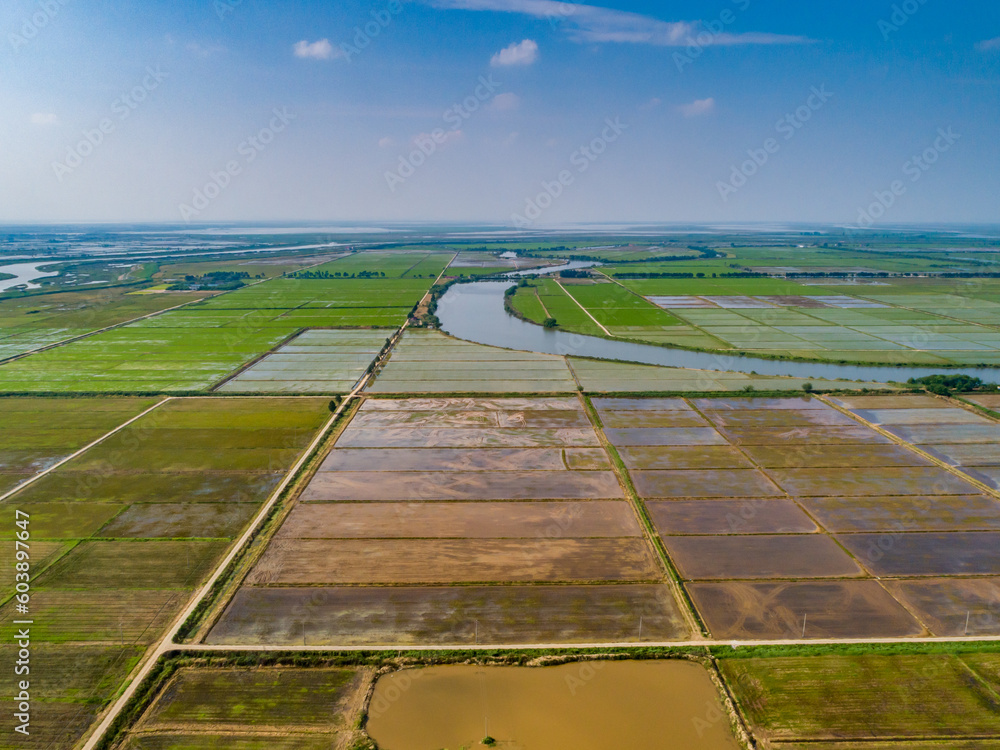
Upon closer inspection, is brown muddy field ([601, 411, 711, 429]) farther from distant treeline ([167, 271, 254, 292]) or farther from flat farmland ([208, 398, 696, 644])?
distant treeline ([167, 271, 254, 292])

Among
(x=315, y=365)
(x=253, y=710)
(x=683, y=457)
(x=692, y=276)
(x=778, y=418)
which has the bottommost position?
(x=253, y=710)

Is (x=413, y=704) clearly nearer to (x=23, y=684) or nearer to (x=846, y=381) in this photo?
(x=23, y=684)

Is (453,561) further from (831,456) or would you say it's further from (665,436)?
(831,456)

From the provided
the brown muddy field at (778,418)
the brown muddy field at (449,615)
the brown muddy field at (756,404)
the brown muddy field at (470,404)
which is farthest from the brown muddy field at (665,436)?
the brown muddy field at (449,615)

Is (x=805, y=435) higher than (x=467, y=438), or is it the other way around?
(x=805, y=435)

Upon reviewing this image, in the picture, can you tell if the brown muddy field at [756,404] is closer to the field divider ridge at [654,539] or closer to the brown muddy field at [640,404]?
the brown muddy field at [640,404]

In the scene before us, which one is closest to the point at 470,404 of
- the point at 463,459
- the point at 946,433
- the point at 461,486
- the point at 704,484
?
the point at 463,459

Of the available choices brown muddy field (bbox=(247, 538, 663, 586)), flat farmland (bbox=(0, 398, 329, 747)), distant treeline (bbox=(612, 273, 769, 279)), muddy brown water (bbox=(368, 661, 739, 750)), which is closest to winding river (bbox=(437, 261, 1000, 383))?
flat farmland (bbox=(0, 398, 329, 747))
